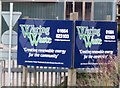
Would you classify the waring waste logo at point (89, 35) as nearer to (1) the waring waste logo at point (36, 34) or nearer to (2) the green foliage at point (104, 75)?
(2) the green foliage at point (104, 75)

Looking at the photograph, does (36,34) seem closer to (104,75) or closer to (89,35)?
(89,35)

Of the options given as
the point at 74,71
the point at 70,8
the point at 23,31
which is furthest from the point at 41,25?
the point at 70,8

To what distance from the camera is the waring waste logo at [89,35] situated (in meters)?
8.13

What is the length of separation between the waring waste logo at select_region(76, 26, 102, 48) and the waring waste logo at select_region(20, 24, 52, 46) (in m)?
0.70

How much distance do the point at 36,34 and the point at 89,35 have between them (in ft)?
3.88

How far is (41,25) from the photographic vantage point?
8.16m

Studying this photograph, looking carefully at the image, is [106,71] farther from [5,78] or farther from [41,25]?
[5,78]

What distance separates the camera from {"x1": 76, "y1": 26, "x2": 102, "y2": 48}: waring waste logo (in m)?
8.13

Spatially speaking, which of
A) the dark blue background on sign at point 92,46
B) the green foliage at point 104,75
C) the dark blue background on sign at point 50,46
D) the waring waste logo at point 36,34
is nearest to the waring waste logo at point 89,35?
the dark blue background on sign at point 92,46

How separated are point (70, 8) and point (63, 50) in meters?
16.0

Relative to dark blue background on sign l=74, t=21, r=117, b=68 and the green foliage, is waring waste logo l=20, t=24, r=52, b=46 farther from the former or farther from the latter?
the green foliage

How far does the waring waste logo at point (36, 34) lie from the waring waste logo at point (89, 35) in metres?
0.70

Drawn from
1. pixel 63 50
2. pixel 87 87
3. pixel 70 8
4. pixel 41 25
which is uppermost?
pixel 70 8

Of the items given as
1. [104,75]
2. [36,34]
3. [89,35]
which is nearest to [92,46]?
[89,35]
